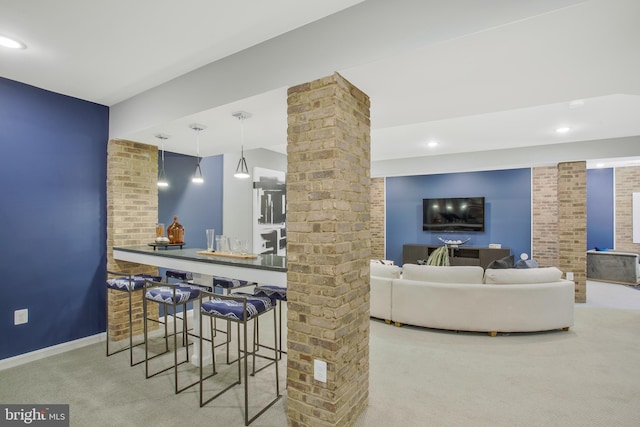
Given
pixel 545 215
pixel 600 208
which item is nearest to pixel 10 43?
pixel 545 215

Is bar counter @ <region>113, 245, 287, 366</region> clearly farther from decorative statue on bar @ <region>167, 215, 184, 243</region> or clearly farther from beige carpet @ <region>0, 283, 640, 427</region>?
beige carpet @ <region>0, 283, 640, 427</region>

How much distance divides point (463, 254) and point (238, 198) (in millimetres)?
5075

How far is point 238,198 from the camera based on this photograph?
17.2ft

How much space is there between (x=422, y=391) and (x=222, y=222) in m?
3.50

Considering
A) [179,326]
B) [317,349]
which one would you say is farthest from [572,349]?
[179,326]

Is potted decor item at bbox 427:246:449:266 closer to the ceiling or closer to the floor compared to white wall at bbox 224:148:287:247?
closer to the floor

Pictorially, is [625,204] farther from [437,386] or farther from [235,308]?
[235,308]

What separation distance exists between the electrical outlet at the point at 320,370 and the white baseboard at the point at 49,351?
9.32ft

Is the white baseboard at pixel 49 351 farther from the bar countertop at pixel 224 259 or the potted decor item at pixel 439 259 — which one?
the potted decor item at pixel 439 259

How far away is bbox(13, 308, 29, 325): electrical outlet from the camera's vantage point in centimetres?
305

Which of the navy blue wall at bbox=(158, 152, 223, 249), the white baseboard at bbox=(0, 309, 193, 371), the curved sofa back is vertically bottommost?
the white baseboard at bbox=(0, 309, 193, 371)

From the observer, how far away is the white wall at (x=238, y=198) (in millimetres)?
5051

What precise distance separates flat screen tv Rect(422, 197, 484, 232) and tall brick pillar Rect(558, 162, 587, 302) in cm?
207

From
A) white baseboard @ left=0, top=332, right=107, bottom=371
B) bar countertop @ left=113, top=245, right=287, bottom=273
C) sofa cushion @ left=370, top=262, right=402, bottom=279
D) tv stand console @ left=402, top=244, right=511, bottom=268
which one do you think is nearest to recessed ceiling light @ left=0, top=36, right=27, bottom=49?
bar countertop @ left=113, top=245, right=287, bottom=273
